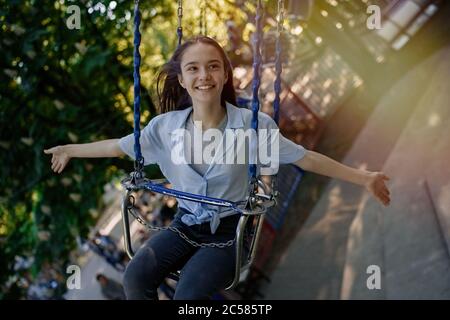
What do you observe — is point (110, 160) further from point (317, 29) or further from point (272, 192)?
point (272, 192)

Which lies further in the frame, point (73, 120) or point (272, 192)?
point (73, 120)

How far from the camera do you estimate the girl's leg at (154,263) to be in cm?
227

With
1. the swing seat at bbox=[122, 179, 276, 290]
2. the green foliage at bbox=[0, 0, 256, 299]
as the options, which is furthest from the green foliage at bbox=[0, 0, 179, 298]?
the swing seat at bbox=[122, 179, 276, 290]

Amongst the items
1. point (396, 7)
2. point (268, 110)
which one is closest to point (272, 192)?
point (268, 110)

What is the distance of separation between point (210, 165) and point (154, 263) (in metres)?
0.42

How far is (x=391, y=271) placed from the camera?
15.4 feet

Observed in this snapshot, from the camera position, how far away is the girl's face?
7.86 feet

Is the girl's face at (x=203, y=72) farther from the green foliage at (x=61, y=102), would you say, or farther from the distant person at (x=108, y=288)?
the distant person at (x=108, y=288)

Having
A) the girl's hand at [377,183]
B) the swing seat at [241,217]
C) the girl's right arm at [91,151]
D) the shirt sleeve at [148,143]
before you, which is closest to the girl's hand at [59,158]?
the girl's right arm at [91,151]

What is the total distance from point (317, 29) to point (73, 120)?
291cm

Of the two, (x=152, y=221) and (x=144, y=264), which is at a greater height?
(x=152, y=221)

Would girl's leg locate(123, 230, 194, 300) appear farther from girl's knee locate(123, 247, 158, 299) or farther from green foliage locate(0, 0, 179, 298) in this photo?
green foliage locate(0, 0, 179, 298)

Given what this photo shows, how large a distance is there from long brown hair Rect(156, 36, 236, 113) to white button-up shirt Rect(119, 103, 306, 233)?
9 centimetres

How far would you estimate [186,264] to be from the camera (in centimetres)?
230
